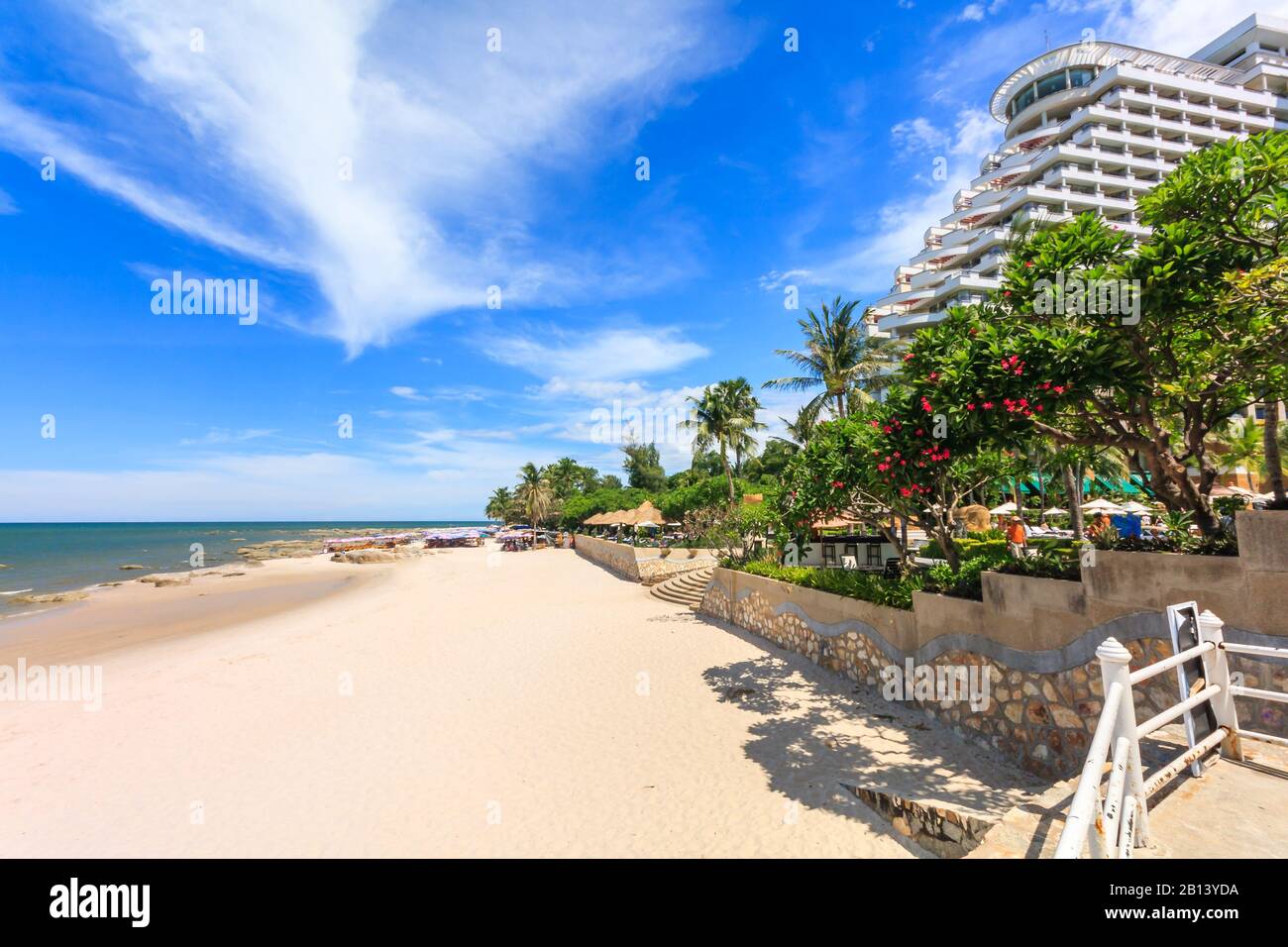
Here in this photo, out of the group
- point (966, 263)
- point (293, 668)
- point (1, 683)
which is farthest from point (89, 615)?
point (966, 263)

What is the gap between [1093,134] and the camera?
54406 mm

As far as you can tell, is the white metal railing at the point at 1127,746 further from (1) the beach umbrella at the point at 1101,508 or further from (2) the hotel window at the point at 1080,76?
(2) the hotel window at the point at 1080,76

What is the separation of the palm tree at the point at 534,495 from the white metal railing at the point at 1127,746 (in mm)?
58156

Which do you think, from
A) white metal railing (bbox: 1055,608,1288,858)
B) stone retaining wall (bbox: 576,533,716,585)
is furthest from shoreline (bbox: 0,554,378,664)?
white metal railing (bbox: 1055,608,1288,858)

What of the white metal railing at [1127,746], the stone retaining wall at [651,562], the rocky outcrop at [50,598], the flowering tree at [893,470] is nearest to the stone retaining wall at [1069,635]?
the white metal railing at [1127,746]

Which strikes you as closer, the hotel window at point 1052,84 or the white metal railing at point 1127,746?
the white metal railing at point 1127,746

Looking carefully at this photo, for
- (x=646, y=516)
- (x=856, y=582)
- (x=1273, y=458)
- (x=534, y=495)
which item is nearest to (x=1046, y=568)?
(x=1273, y=458)

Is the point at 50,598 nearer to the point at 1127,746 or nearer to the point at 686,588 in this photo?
the point at 686,588

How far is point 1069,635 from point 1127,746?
3.93 m

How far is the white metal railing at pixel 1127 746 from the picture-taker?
2.40 metres

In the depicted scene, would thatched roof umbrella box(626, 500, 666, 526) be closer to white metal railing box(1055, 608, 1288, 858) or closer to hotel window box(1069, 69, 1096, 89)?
white metal railing box(1055, 608, 1288, 858)

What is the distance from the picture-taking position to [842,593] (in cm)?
1066
